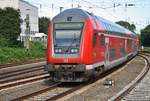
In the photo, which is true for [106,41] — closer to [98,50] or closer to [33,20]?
[98,50]

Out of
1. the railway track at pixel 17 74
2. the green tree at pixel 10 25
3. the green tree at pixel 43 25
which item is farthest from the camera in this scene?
the green tree at pixel 43 25

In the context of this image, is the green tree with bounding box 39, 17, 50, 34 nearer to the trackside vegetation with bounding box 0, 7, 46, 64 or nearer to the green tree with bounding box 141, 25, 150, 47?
the green tree with bounding box 141, 25, 150, 47

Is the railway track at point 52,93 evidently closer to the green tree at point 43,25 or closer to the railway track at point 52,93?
the railway track at point 52,93

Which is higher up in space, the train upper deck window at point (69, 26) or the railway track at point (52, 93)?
the train upper deck window at point (69, 26)

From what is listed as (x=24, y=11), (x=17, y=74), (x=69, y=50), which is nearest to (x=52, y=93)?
(x=69, y=50)

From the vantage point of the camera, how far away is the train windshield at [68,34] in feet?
56.3

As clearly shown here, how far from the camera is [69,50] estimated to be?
55.9 feet

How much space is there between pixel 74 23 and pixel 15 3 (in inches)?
3330

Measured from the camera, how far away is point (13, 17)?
76.6 metres

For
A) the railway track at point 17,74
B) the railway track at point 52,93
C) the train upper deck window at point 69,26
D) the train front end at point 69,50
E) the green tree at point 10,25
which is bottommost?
the railway track at point 17,74

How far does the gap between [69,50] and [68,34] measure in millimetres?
718

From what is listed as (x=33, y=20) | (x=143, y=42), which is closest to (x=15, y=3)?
(x=33, y=20)

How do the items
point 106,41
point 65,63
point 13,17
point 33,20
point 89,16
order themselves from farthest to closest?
point 33,20 → point 13,17 → point 106,41 → point 89,16 → point 65,63

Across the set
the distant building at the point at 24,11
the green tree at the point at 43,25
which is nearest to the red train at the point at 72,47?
the distant building at the point at 24,11
